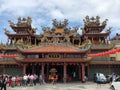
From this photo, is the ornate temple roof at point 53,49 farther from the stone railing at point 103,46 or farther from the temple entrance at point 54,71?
the stone railing at point 103,46

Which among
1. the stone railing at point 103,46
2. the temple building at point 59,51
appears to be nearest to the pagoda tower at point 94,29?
the temple building at point 59,51

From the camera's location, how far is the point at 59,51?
37125mm

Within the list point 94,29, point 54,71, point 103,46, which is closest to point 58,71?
point 54,71

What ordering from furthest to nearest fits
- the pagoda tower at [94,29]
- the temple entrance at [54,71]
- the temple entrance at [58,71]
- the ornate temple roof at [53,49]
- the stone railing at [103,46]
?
1. the pagoda tower at [94,29]
2. the stone railing at [103,46]
3. the temple entrance at [58,71]
4. the temple entrance at [54,71]
5. the ornate temple roof at [53,49]

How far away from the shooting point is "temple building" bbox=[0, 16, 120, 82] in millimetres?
37094

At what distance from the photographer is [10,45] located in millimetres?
46469

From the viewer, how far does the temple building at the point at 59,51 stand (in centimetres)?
3709

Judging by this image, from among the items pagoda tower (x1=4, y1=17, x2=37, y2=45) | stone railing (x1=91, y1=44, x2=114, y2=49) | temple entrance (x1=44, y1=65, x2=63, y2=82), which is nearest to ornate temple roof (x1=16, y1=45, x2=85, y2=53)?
temple entrance (x1=44, y1=65, x2=63, y2=82)

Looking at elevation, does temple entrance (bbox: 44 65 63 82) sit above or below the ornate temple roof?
below

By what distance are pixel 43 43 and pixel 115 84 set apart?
19.2m

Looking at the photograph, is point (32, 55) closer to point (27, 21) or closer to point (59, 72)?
point (59, 72)

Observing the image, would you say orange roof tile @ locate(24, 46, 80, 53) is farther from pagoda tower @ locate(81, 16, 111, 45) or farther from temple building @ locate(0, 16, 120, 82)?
pagoda tower @ locate(81, 16, 111, 45)

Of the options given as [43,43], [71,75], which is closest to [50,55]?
[43,43]

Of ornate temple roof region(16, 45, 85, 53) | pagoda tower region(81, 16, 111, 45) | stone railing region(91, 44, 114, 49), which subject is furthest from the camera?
pagoda tower region(81, 16, 111, 45)
